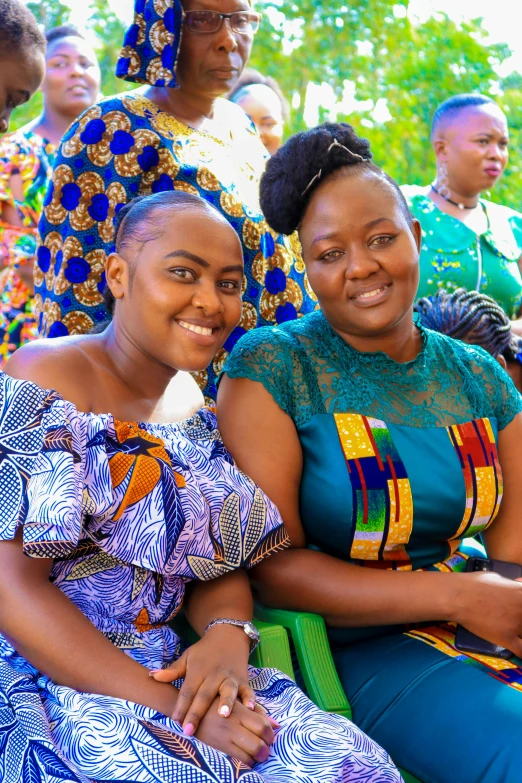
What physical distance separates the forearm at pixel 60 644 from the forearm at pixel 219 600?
0.29 m

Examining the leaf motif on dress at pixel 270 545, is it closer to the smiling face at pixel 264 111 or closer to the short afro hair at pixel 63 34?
the smiling face at pixel 264 111

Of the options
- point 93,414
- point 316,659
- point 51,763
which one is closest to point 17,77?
point 93,414

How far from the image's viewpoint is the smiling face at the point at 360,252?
2.56m

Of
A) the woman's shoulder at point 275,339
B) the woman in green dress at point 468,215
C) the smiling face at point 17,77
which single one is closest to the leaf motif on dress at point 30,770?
the woman's shoulder at point 275,339

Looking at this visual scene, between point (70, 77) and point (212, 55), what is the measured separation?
2611 mm

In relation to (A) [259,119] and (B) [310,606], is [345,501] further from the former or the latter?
(A) [259,119]

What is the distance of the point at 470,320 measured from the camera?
326cm

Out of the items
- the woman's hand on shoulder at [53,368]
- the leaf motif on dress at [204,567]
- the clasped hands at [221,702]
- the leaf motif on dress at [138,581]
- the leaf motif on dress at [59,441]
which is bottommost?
the clasped hands at [221,702]

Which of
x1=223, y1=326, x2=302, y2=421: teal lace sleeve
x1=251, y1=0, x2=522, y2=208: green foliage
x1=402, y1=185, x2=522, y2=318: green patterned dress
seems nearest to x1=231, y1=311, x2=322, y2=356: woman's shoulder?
x1=223, y1=326, x2=302, y2=421: teal lace sleeve

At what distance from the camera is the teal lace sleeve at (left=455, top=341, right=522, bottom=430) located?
2.69 meters

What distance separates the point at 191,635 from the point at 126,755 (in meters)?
0.72

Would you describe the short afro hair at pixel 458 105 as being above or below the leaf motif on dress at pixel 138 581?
above

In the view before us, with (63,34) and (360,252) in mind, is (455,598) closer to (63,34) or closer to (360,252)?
(360,252)

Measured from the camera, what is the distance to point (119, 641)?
6.97 feet
